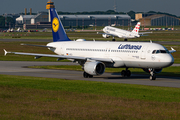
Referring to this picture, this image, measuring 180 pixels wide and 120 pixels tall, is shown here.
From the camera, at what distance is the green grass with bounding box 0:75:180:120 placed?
1902 cm

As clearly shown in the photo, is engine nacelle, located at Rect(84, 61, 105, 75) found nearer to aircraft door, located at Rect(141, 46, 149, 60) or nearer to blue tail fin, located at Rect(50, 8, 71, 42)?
aircraft door, located at Rect(141, 46, 149, 60)

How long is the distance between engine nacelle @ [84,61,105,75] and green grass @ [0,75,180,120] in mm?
6154

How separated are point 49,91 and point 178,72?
23.7 meters

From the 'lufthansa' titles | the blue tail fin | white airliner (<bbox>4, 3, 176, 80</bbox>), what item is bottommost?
white airliner (<bbox>4, 3, 176, 80</bbox>)

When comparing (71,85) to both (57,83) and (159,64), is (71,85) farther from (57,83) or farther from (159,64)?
(159,64)

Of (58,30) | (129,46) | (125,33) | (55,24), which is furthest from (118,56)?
(125,33)

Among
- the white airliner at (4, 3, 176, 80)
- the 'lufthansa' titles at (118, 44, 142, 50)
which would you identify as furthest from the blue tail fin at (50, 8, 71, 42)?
the 'lufthansa' titles at (118, 44, 142, 50)

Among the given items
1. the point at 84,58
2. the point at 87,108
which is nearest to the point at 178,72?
the point at 84,58

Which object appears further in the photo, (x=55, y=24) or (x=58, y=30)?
(x=55, y=24)

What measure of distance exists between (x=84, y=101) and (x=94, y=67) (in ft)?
47.3

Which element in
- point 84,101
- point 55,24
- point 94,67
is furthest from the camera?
point 55,24

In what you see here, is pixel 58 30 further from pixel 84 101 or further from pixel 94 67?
pixel 84 101

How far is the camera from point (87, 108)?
2081 centimetres

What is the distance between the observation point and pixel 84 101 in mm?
23156
